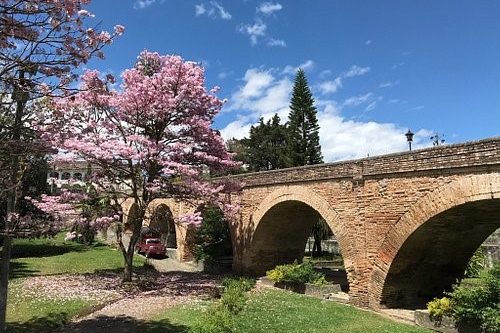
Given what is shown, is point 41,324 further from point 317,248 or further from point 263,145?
point 263,145

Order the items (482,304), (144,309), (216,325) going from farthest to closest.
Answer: (144,309), (482,304), (216,325)

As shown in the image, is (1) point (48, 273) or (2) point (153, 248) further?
(2) point (153, 248)

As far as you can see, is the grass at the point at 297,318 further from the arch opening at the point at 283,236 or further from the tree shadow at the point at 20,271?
the tree shadow at the point at 20,271

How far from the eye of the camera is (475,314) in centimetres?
898

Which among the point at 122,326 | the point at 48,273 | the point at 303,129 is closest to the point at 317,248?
the point at 303,129

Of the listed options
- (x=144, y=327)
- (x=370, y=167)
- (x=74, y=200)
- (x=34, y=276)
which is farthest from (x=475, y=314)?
(x=34, y=276)

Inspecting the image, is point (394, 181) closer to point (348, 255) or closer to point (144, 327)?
point (348, 255)


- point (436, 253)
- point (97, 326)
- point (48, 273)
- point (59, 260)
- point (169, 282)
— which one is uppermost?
point (436, 253)

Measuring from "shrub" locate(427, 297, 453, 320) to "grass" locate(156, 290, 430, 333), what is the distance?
1.38 feet

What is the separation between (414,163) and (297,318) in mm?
4706

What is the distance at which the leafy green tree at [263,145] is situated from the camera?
147 ft

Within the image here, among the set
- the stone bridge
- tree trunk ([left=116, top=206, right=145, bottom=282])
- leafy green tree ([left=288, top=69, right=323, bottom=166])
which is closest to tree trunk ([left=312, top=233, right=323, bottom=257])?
leafy green tree ([left=288, top=69, right=323, bottom=166])

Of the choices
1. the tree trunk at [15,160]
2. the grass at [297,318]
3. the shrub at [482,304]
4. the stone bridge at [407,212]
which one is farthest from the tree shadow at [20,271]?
the shrub at [482,304]

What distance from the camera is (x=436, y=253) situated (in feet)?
40.4
